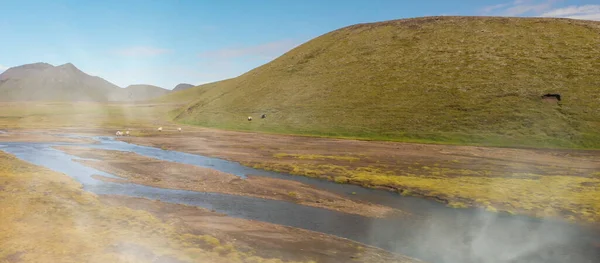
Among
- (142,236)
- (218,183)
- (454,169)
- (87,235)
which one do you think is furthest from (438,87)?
(87,235)

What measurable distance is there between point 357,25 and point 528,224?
494 feet

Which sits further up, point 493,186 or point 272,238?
point 493,186

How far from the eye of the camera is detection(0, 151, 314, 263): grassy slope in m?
18.0

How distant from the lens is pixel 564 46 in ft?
354

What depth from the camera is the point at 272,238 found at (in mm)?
21469

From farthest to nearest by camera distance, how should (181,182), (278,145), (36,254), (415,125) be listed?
(415,125) < (278,145) < (181,182) < (36,254)

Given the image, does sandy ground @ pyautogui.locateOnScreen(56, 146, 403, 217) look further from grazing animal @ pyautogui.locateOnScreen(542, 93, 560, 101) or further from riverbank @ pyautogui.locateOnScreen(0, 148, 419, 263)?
grazing animal @ pyautogui.locateOnScreen(542, 93, 560, 101)

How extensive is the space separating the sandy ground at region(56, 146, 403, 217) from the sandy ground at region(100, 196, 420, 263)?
21.8 feet

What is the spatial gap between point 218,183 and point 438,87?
267 ft

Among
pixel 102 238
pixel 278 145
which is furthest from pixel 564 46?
pixel 102 238

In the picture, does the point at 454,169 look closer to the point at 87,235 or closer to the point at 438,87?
the point at 87,235

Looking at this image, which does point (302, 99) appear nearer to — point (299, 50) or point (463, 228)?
point (299, 50)

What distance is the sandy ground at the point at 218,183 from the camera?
98.2 feet

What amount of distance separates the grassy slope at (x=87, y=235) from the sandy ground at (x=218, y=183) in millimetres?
9083
